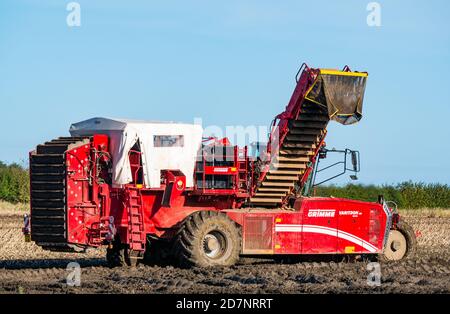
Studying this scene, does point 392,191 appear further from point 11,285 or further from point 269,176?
point 11,285

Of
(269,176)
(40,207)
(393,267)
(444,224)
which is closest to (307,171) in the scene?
(269,176)

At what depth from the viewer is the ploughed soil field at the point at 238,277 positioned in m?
17.9

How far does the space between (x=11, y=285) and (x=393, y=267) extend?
844 centimetres

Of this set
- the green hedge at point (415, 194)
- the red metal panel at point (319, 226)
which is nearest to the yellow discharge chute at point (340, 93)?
the red metal panel at point (319, 226)

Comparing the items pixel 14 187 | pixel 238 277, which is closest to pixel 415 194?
pixel 14 187

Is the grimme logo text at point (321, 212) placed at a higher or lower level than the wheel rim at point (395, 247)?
higher

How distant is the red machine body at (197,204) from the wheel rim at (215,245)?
2.11 ft

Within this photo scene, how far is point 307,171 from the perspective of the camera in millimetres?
24469

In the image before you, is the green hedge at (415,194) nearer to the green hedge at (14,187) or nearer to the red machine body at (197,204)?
the green hedge at (14,187)

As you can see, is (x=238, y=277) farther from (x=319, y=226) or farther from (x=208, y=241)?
(x=319, y=226)

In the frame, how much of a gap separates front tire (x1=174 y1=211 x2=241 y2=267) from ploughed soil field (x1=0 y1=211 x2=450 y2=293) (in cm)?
38

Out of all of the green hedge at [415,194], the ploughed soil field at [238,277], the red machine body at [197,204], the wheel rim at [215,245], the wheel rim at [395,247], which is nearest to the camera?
the ploughed soil field at [238,277]
